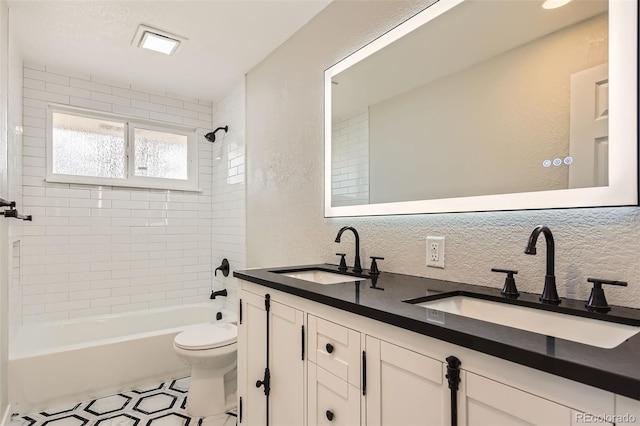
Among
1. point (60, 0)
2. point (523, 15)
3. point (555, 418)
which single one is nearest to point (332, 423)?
point (555, 418)

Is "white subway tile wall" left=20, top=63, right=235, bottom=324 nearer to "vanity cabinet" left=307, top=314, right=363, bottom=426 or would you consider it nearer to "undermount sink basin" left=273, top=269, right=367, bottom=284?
"undermount sink basin" left=273, top=269, right=367, bottom=284

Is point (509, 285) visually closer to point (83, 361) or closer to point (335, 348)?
point (335, 348)

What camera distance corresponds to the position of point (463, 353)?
780mm

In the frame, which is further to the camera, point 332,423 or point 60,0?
point 60,0

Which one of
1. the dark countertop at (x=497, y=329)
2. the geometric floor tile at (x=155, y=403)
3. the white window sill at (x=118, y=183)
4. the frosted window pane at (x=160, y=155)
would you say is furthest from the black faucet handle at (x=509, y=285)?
the frosted window pane at (x=160, y=155)

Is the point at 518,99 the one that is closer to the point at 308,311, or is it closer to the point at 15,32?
the point at 308,311

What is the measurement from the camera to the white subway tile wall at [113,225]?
2.84 meters

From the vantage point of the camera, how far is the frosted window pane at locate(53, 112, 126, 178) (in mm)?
3002

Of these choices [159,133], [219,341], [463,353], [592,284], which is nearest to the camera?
[463,353]

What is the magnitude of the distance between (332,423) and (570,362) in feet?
2.66

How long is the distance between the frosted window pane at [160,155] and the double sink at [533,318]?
3.07 m

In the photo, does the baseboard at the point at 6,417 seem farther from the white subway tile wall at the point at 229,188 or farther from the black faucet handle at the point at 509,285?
the black faucet handle at the point at 509,285

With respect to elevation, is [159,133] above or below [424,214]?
above
